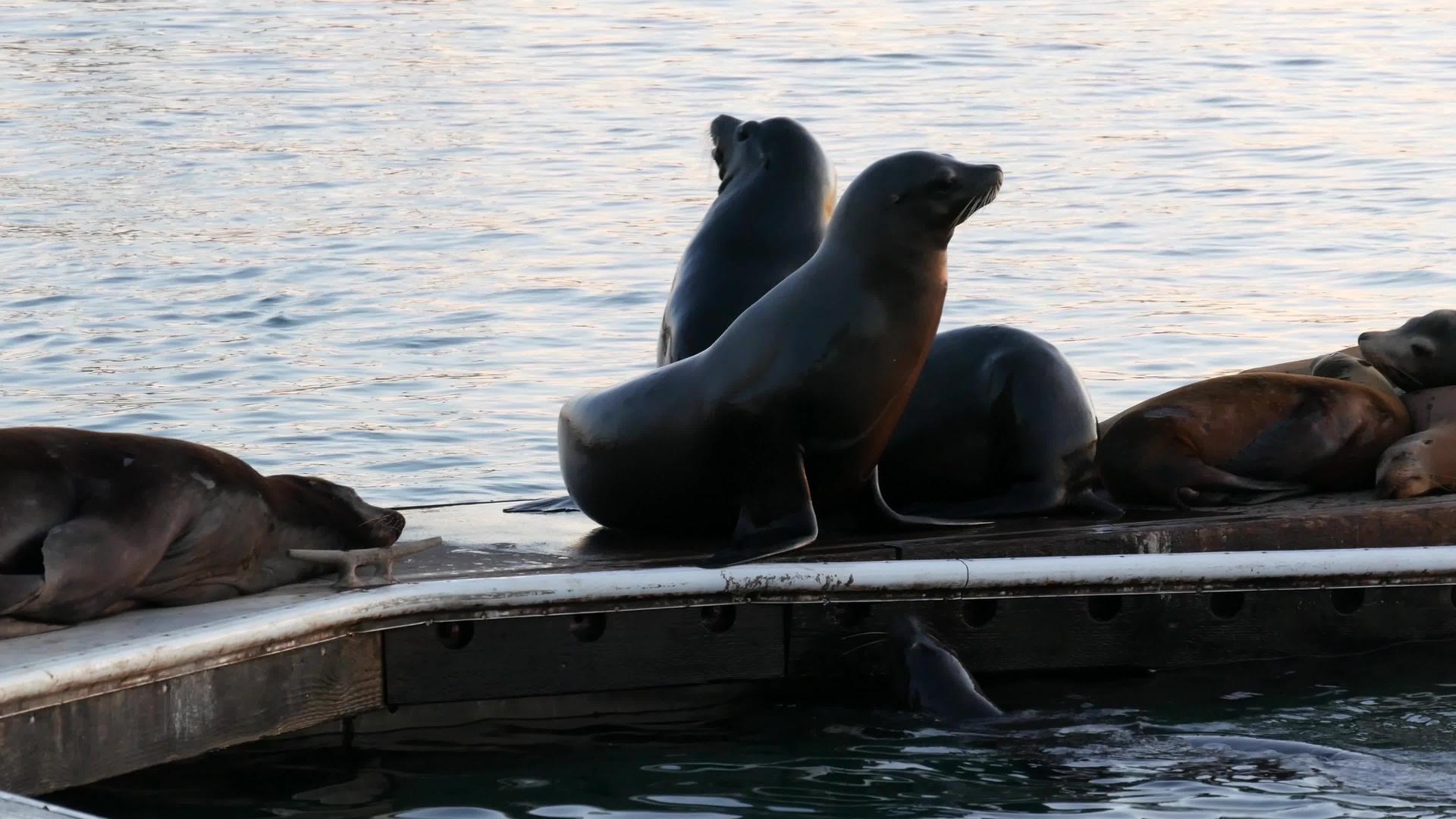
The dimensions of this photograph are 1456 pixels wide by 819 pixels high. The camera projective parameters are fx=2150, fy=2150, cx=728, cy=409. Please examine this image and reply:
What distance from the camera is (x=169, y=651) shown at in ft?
16.3

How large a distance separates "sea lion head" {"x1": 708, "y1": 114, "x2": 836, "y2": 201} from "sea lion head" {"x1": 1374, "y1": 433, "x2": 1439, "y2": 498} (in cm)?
193

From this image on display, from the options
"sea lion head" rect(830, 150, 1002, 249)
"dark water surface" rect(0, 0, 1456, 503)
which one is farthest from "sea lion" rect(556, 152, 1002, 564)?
"dark water surface" rect(0, 0, 1456, 503)

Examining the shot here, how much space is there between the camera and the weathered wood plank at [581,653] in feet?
18.3

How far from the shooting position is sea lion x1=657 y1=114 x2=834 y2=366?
6727 mm

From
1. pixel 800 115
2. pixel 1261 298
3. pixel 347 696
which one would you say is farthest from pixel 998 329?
pixel 800 115

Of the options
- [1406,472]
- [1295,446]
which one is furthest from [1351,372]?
[1406,472]

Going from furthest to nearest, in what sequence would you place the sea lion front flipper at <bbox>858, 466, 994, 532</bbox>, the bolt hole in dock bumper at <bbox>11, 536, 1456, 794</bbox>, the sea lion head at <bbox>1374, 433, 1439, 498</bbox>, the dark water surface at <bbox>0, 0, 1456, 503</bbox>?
the dark water surface at <bbox>0, 0, 1456, 503</bbox> → the sea lion head at <bbox>1374, 433, 1439, 498</bbox> → the sea lion front flipper at <bbox>858, 466, 994, 532</bbox> → the bolt hole in dock bumper at <bbox>11, 536, 1456, 794</bbox>

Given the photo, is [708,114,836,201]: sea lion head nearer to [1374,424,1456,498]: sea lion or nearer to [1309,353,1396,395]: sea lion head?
[1309,353,1396,395]: sea lion head

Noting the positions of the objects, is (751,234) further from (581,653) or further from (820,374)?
(581,653)

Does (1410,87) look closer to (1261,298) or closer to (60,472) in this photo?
(1261,298)

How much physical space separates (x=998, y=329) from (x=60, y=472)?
269 cm

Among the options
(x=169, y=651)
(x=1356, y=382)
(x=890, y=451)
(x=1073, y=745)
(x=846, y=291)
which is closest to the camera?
(x=169, y=651)

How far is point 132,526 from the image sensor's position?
5.26 metres

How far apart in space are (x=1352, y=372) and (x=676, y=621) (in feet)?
8.54
